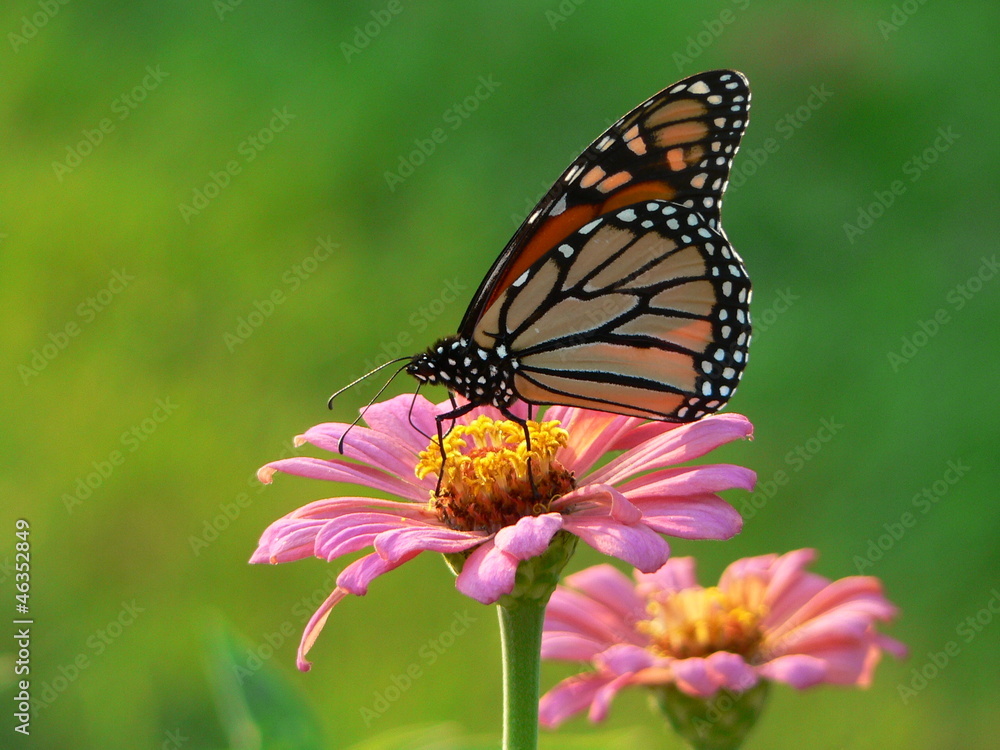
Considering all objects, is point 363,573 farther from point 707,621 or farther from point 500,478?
point 707,621

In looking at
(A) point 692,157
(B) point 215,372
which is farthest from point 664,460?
(B) point 215,372

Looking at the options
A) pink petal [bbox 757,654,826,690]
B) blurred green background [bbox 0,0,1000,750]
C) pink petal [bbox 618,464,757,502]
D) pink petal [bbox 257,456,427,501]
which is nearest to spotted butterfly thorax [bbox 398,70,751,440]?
pink petal [bbox 257,456,427,501]

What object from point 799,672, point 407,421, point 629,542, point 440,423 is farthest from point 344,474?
point 799,672

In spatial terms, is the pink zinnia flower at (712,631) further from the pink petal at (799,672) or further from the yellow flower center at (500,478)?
the yellow flower center at (500,478)

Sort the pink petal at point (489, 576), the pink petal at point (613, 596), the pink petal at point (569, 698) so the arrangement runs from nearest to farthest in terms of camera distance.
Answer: the pink petal at point (489, 576)
the pink petal at point (569, 698)
the pink petal at point (613, 596)

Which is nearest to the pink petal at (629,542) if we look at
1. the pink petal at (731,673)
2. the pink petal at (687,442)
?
the pink petal at (687,442)

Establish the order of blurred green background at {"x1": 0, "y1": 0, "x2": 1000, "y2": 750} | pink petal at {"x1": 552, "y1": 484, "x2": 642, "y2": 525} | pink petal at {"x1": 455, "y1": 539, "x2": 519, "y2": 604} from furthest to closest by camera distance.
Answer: blurred green background at {"x1": 0, "y1": 0, "x2": 1000, "y2": 750}, pink petal at {"x1": 552, "y1": 484, "x2": 642, "y2": 525}, pink petal at {"x1": 455, "y1": 539, "x2": 519, "y2": 604}

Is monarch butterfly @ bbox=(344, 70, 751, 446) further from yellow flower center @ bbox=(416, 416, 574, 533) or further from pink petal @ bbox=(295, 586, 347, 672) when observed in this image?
pink petal @ bbox=(295, 586, 347, 672)

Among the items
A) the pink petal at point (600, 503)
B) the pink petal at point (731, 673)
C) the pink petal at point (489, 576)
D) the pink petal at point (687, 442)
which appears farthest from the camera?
the pink petal at point (731, 673)
